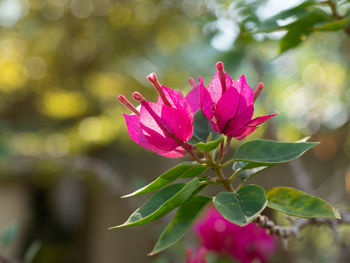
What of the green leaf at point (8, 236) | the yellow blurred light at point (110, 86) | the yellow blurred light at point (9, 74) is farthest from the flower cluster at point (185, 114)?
the yellow blurred light at point (9, 74)

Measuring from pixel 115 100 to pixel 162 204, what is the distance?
6.51 feet

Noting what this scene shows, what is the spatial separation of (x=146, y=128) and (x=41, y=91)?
9.75ft

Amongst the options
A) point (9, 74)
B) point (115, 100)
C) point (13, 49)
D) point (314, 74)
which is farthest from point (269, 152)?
point (13, 49)

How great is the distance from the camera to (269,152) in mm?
420

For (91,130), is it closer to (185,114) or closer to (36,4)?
(36,4)

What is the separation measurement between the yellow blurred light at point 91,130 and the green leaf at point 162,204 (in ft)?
5.46

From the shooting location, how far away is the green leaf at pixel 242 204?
359 mm

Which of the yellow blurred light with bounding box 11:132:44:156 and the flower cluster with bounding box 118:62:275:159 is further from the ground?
the flower cluster with bounding box 118:62:275:159

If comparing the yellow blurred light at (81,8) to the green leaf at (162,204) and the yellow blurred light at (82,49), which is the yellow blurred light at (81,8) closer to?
the yellow blurred light at (82,49)

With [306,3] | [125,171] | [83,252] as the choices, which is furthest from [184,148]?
[83,252]

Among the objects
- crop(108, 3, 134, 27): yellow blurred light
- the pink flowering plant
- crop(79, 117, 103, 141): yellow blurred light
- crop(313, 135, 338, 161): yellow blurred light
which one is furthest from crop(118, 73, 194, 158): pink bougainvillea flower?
crop(108, 3, 134, 27): yellow blurred light

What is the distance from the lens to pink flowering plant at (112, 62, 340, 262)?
391 mm

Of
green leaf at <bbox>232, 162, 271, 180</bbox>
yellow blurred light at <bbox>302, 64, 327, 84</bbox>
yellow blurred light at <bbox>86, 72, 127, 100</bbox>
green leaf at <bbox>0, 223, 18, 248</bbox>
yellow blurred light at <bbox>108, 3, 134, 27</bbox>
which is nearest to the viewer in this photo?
green leaf at <bbox>232, 162, 271, 180</bbox>

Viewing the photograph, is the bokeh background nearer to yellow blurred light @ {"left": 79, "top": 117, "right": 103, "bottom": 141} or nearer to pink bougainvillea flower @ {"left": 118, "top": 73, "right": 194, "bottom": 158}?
yellow blurred light @ {"left": 79, "top": 117, "right": 103, "bottom": 141}
